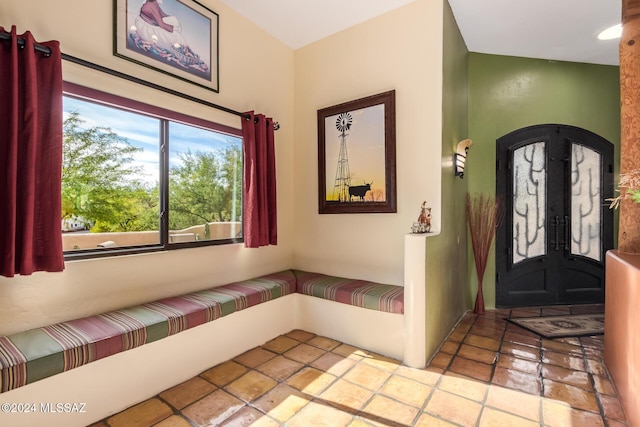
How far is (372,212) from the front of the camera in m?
3.11

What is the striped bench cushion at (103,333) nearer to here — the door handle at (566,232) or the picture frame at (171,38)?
the picture frame at (171,38)

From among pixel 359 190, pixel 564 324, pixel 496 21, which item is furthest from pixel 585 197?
pixel 359 190

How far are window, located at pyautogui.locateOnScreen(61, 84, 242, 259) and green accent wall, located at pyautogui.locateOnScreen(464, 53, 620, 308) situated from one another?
2872mm

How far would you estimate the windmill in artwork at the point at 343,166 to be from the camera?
10.7 ft

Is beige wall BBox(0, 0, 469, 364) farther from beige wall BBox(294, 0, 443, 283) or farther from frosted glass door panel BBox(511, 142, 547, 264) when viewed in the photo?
frosted glass door panel BBox(511, 142, 547, 264)

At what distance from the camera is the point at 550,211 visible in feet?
12.5

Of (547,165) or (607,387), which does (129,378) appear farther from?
(547,165)

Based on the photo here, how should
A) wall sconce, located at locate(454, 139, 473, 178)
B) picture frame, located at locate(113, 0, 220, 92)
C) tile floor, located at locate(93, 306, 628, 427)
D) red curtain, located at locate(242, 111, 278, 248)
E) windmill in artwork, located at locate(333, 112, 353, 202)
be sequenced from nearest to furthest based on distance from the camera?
tile floor, located at locate(93, 306, 628, 427) → picture frame, located at locate(113, 0, 220, 92) → red curtain, located at locate(242, 111, 278, 248) → wall sconce, located at locate(454, 139, 473, 178) → windmill in artwork, located at locate(333, 112, 353, 202)

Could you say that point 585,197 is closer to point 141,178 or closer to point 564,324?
point 564,324

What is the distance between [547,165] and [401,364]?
10.1 ft

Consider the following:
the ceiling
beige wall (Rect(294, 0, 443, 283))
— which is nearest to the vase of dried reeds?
beige wall (Rect(294, 0, 443, 283))

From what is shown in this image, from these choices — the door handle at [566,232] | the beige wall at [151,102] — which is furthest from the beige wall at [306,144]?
the door handle at [566,232]

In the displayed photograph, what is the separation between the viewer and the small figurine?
8.70ft

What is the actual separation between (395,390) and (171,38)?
3.15 meters
